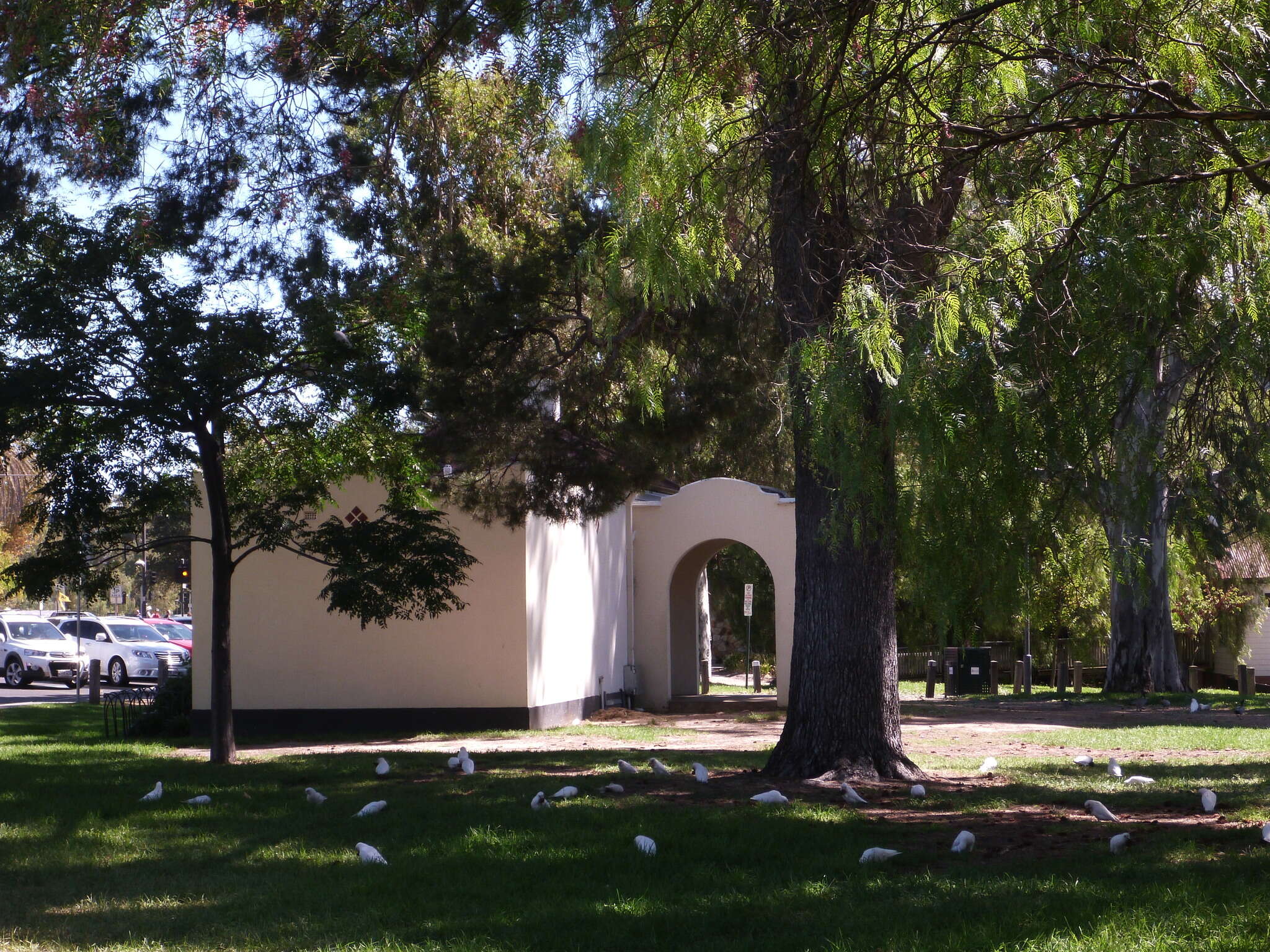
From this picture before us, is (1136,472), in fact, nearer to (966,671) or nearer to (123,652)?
(966,671)

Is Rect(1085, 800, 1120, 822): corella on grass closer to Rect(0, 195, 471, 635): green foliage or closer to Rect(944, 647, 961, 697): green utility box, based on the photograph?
Rect(0, 195, 471, 635): green foliage

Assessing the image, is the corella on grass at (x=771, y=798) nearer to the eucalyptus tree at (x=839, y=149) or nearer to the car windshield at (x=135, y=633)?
the eucalyptus tree at (x=839, y=149)

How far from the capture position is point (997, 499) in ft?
18.7

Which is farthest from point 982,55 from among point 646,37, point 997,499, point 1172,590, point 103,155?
point 1172,590

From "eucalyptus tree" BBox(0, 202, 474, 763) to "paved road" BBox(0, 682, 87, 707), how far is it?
1474cm

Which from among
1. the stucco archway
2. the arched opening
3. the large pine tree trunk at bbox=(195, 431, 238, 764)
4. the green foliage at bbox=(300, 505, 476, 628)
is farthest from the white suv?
the green foliage at bbox=(300, 505, 476, 628)

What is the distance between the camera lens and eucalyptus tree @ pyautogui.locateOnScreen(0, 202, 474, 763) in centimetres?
1058

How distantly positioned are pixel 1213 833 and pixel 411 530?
7.49 metres

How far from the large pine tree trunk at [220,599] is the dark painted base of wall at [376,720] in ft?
16.3

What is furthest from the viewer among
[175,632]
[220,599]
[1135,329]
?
[175,632]

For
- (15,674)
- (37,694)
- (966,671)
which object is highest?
(966,671)

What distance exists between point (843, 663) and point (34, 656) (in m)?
27.5

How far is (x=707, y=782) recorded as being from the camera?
10.2m

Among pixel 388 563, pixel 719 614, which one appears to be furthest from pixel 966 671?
pixel 719 614
